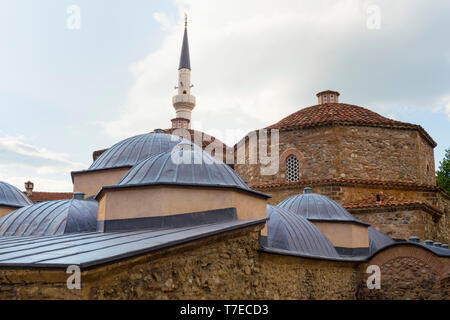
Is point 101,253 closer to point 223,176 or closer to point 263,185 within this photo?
point 223,176

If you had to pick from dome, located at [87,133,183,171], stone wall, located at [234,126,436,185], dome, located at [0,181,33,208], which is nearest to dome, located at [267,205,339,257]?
dome, located at [87,133,183,171]

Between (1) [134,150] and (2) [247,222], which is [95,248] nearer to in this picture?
(2) [247,222]

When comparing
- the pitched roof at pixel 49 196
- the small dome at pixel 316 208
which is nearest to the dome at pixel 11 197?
the small dome at pixel 316 208

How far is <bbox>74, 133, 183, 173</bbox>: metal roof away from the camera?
1049cm

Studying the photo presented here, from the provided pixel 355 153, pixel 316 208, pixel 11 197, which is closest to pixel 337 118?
pixel 355 153

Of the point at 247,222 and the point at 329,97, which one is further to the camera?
the point at 329,97

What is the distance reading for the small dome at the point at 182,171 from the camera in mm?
7020

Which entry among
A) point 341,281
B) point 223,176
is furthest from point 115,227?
point 341,281

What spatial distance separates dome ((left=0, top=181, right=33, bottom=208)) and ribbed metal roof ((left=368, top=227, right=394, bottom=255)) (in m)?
9.88

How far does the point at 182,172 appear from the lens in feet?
23.5

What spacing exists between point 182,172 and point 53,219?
9.69ft

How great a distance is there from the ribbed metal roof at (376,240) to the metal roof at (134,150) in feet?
19.7

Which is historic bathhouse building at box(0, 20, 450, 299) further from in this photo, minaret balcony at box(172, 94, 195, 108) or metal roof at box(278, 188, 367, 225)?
minaret balcony at box(172, 94, 195, 108)

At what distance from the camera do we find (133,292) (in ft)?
14.9
